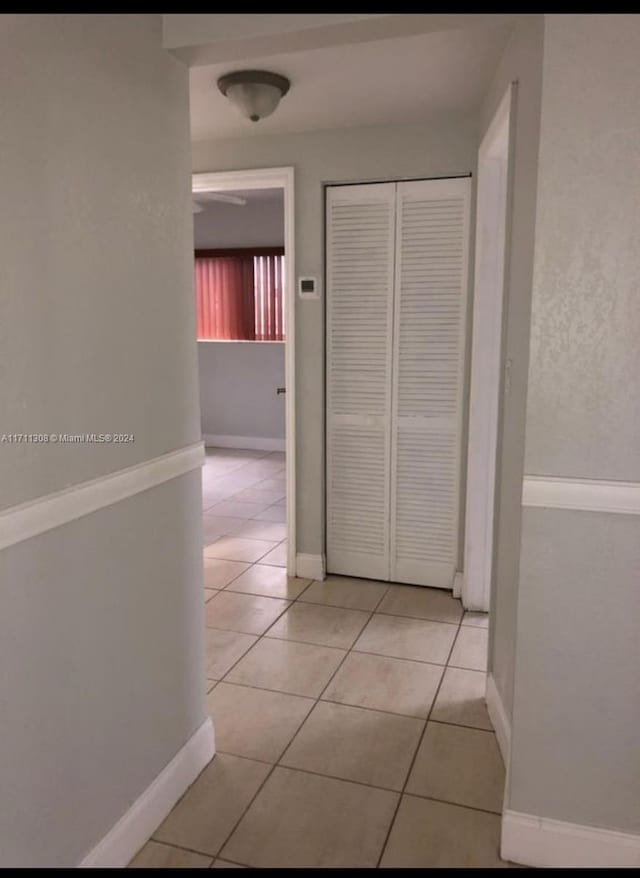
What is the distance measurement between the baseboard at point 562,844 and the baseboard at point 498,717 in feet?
1.01

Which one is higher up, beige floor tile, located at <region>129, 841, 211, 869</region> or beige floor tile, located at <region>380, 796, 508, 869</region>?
beige floor tile, located at <region>129, 841, 211, 869</region>

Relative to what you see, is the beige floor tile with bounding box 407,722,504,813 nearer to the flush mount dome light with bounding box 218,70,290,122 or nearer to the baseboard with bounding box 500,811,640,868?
the baseboard with bounding box 500,811,640,868

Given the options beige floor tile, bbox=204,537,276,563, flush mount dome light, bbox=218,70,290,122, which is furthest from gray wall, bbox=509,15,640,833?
beige floor tile, bbox=204,537,276,563

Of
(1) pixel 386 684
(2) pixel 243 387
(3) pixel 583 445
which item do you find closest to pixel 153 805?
(1) pixel 386 684

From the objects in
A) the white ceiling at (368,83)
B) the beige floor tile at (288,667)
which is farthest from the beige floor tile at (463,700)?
the white ceiling at (368,83)

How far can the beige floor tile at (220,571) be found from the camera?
140 inches

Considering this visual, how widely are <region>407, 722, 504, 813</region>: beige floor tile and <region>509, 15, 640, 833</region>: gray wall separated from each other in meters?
0.31

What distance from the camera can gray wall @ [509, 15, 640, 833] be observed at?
4.45 ft

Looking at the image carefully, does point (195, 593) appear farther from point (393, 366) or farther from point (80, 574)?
point (393, 366)

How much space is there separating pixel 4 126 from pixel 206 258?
5.58 m

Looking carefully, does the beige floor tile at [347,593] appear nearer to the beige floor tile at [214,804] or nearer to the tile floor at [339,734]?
the tile floor at [339,734]

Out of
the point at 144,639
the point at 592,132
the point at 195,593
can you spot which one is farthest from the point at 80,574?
the point at 592,132

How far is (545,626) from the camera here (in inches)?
62.9

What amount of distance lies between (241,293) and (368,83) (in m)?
4.28
